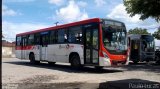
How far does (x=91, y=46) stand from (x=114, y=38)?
1.34 meters

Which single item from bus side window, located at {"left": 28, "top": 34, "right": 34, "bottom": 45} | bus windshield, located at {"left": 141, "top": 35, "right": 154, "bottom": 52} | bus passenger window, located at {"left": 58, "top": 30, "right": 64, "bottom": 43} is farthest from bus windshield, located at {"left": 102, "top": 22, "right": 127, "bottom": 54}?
bus windshield, located at {"left": 141, "top": 35, "right": 154, "bottom": 52}

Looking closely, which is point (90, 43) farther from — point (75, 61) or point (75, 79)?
point (75, 79)

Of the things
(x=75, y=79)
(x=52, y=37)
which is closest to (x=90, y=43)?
(x=75, y=79)

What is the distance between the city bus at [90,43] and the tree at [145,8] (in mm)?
4400

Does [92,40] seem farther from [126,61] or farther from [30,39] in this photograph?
[30,39]

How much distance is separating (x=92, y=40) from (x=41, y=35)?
25.9ft

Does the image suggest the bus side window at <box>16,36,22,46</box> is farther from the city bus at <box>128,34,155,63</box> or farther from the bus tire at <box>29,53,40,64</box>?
the city bus at <box>128,34,155,63</box>

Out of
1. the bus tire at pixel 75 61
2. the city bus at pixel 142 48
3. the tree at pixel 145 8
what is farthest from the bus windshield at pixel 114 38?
the city bus at pixel 142 48

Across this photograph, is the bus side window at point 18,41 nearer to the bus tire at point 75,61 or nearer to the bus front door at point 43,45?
the bus front door at point 43,45

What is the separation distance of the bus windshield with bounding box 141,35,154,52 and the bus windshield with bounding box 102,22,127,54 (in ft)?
43.9

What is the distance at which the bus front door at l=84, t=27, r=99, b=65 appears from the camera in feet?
61.0

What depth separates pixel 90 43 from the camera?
18.9 meters

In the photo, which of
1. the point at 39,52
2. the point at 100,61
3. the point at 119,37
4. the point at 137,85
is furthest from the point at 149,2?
the point at 137,85

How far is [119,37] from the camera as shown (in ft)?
63.1
